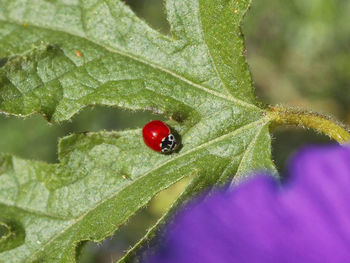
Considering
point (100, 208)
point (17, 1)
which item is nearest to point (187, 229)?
point (100, 208)

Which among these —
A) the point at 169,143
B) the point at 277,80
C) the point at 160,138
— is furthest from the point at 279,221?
the point at 277,80

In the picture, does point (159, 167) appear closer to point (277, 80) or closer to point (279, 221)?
point (279, 221)

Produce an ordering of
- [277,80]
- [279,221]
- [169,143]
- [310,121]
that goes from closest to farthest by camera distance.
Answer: [279,221], [310,121], [169,143], [277,80]

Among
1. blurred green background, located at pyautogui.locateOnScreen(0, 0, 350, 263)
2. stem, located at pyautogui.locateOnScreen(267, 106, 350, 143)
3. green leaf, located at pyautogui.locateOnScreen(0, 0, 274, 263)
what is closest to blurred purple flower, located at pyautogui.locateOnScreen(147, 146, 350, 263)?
stem, located at pyautogui.locateOnScreen(267, 106, 350, 143)

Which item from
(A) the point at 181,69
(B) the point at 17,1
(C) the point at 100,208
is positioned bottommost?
(C) the point at 100,208

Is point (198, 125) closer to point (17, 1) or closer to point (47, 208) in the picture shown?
point (47, 208)

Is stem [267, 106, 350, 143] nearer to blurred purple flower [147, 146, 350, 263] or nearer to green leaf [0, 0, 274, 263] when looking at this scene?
green leaf [0, 0, 274, 263]

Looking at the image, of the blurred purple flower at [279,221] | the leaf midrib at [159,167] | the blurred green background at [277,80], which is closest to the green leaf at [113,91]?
the leaf midrib at [159,167]

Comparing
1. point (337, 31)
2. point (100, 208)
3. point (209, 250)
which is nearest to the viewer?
point (209, 250)
